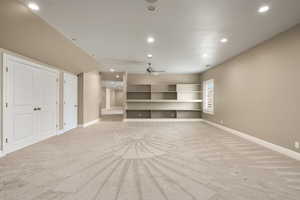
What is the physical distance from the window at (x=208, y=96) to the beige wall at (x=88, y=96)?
5928 mm

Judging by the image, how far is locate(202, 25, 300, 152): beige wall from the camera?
3.16 metres

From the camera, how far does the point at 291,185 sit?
212 centimetres

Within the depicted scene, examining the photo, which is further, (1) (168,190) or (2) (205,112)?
(2) (205,112)

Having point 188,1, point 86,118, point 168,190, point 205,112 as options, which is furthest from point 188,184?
point 205,112

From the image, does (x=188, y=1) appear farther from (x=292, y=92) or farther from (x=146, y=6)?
(x=292, y=92)

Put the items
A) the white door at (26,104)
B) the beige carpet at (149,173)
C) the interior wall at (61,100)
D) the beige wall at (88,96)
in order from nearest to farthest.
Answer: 1. the beige carpet at (149,173)
2. the white door at (26,104)
3. the interior wall at (61,100)
4. the beige wall at (88,96)

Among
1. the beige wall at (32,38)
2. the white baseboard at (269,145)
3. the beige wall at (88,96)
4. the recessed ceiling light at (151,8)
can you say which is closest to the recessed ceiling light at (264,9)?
the recessed ceiling light at (151,8)

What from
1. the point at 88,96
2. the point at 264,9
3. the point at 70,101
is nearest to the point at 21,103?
the point at 70,101

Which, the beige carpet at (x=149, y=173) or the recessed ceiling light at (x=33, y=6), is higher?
the recessed ceiling light at (x=33, y=6)

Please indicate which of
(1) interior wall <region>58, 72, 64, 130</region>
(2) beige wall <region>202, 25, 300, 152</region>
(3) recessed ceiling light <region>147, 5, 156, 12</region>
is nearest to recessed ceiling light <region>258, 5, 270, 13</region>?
(2) beige wall <region>202, 25, 300, 152</region>

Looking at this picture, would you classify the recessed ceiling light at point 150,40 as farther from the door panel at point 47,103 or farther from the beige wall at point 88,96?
the beige wall at point 88,96

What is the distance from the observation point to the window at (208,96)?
23.9 feet

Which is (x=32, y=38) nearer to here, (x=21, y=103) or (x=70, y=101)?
(x=21, y=103)

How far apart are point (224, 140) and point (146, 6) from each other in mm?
4100
